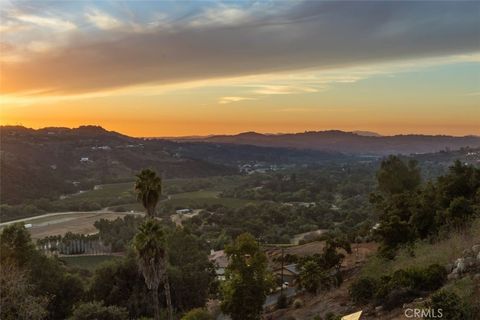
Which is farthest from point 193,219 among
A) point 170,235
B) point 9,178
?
point 170,235

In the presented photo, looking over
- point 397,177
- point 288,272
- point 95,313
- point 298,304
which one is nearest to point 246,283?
point 298,304

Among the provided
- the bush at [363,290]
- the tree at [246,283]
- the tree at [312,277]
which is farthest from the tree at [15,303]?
the tree at [312,277]

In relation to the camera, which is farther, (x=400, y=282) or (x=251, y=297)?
(x=251, y=297)

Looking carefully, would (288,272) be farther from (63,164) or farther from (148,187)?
(63,164)

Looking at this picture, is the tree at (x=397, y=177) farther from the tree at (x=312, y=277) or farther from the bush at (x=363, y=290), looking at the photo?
the bush at (x=363, y=290)

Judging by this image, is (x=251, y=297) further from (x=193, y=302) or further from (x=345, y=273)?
(x=193, y=302)

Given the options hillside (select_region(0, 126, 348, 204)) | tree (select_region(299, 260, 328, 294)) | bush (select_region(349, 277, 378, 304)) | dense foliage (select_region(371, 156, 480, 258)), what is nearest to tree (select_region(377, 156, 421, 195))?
dense foliage (select_region(371, 156, 480, 258))
